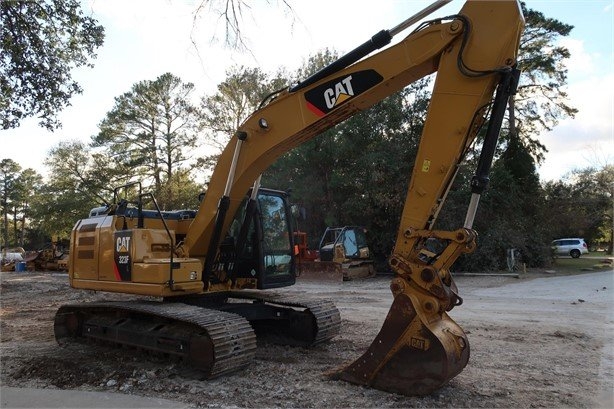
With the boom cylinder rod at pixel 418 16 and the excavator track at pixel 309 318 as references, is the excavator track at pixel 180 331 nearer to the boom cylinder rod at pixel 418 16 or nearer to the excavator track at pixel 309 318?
the excavator track at pixel 309 318

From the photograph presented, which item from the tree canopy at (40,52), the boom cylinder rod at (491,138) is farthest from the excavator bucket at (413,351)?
the tree canopy at (40,52)

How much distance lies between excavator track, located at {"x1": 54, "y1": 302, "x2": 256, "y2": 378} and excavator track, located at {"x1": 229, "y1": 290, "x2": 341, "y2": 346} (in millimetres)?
1180

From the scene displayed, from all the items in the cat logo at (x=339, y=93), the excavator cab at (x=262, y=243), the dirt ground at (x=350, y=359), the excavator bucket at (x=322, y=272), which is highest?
the cat logo at (x=339, y=93)

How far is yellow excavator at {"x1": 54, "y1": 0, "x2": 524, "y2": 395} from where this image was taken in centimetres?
448

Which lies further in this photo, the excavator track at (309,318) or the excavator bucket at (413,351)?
the excavator track at (309,318)

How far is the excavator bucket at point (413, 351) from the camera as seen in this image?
4.30 m

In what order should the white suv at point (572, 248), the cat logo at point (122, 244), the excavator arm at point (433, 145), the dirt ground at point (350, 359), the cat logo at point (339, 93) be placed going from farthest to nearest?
the white suv at point (572, 248) → the cat logo at point (122, 244) → the cat logo at point (339, 93) → the dirt ground at point (350, 359) → the excavator arm at point (433, 145)

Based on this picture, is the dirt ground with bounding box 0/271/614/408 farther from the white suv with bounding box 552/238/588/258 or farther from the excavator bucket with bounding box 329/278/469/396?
the white suv with bounding box 552/238/588/258

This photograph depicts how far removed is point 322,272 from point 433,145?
13904mm

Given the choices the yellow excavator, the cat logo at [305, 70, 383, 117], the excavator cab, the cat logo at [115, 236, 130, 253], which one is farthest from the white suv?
the cat logo at [115, 236, 130, 253]

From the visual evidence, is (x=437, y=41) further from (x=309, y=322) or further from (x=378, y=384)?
(x=309, y=322)

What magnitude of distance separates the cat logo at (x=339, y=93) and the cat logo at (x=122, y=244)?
10.1ft

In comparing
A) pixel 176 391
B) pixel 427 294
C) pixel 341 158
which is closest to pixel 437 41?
pixel 427 294

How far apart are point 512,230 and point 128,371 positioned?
19169 mm
